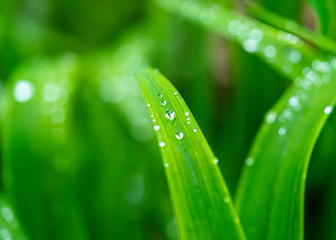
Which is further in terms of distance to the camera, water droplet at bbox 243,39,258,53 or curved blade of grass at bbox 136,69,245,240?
water droplet at bbox 243,39,258,53

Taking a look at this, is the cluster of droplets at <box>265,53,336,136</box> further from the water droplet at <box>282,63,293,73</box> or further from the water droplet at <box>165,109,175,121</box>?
the water droplet at <box>165,109,175,121</box>

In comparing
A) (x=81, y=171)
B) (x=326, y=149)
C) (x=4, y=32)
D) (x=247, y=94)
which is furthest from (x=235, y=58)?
(x=4, y=32)

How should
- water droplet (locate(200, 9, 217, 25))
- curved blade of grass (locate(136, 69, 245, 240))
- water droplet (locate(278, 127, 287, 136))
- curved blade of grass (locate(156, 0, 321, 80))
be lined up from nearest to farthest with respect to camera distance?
curved blade of grass (locate(136, 69, 245, 240))
water droplet (locate(278, 127, 287, 136))
curved blade of grass (locate(156, 0, 321, 80))
water droplet (locate(200, 9, 217, 25))

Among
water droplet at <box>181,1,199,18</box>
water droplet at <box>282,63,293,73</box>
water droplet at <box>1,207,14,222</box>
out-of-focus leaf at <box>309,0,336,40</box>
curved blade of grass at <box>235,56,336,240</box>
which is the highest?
water droplet at <box>181,1,199,18</box>

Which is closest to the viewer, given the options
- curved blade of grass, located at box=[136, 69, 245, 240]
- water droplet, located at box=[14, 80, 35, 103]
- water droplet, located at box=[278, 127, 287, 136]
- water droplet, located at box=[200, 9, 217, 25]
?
curved blade of grass, located at box=[136, 69, 245, 240]

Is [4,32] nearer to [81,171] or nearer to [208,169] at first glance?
[81,171]

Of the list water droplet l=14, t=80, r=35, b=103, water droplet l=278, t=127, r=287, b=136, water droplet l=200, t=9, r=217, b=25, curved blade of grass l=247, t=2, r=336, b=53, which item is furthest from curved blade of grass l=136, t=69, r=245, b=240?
water droplet l=14, t=80, r=35, b=103

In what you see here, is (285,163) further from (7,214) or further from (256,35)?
(7,214)
